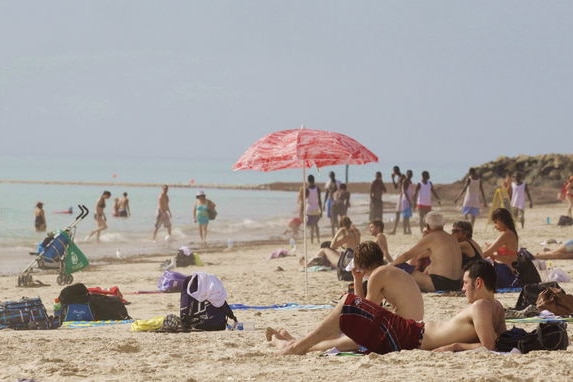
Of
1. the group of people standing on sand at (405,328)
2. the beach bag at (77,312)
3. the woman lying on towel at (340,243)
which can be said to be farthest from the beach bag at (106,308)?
the woman lying on towel at (340,243)

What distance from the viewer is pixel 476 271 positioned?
709 centimetres

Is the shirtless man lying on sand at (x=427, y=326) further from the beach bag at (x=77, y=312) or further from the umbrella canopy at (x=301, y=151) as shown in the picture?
the umbrella canopy at (x=301, y=151)

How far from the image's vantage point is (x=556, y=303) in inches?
356

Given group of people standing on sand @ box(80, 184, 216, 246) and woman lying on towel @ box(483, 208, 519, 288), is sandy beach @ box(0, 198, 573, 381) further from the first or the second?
group of people standing on sand @ box(80, 184, 216, 246)

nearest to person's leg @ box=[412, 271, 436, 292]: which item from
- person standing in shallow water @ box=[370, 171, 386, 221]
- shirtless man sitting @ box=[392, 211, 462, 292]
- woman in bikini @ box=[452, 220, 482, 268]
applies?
shirtless man sitting @ box=[392, 211, 462, 292]

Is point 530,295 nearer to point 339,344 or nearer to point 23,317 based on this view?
point 339,344

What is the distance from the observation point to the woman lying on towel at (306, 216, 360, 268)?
48.7ft

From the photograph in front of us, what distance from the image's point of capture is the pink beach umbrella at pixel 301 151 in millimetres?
11445

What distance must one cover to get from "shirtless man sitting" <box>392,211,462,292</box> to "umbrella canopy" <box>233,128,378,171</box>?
962mm

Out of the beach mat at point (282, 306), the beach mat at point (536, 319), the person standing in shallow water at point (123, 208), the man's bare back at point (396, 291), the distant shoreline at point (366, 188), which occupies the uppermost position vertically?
the distant shoreline at point (366, 188)

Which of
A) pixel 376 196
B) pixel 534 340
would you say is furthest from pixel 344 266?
pixel 376 196

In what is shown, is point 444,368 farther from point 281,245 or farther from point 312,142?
point 281,245

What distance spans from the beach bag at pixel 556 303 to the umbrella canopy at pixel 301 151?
3.03m

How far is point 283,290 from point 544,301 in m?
4.69
